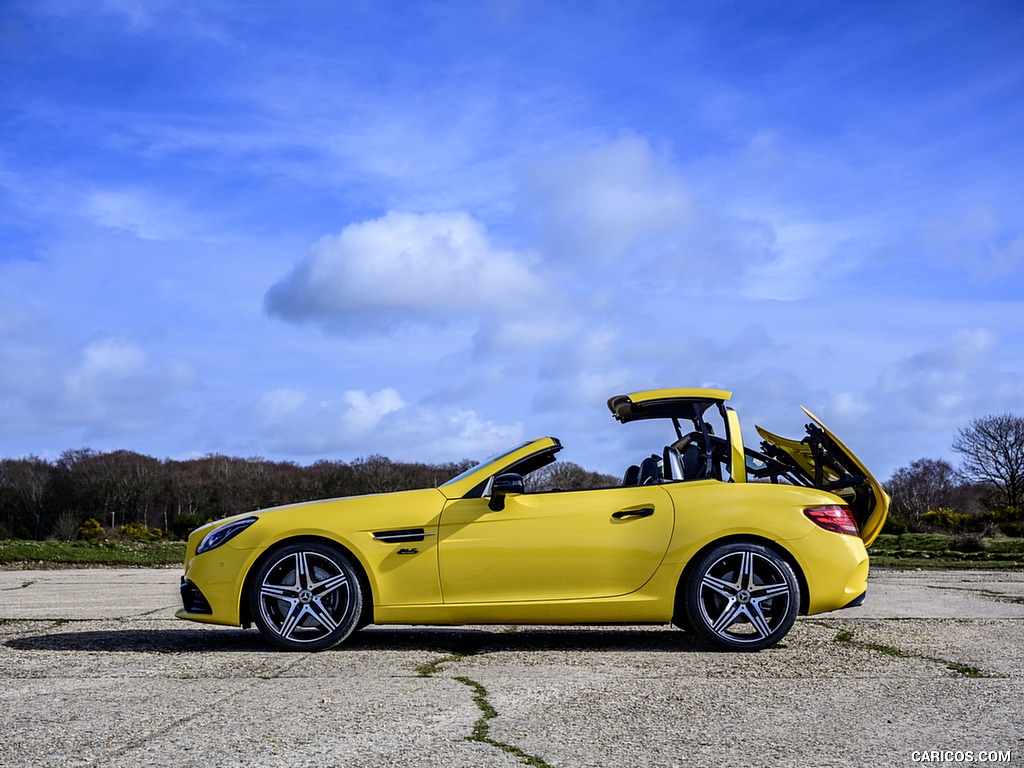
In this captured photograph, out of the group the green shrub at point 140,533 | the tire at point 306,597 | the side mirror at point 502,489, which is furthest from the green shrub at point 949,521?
the tire at point 306,597

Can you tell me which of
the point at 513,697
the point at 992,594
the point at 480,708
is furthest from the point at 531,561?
the point at 992,594

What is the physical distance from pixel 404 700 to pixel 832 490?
3940mm

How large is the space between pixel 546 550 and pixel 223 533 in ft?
7.24

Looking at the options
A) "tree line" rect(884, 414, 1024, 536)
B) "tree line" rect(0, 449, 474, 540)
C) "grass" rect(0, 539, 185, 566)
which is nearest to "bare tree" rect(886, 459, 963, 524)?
"tree line" rect(884, 414, 1024, 536)

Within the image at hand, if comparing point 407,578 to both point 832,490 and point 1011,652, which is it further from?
point 1011,652

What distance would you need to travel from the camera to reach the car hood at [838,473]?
22.2ft

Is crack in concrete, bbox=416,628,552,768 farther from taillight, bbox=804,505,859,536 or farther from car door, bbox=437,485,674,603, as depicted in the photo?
taillight, bbox=804,505,859,536

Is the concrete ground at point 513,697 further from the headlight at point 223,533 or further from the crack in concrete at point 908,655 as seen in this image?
the headlight at point 223,533

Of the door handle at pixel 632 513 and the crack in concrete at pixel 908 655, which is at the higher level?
the door handle at pixel 632 513

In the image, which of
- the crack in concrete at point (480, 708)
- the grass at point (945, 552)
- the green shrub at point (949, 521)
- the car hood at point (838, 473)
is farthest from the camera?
the green shrub at point (949, 521)

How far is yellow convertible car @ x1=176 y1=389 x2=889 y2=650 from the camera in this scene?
19.9 ft

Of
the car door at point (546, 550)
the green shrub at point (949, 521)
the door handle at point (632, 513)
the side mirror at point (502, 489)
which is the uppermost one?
the side mirror at point (502, 489)

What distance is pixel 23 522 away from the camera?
57.8 m

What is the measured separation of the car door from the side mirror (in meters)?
0.05
